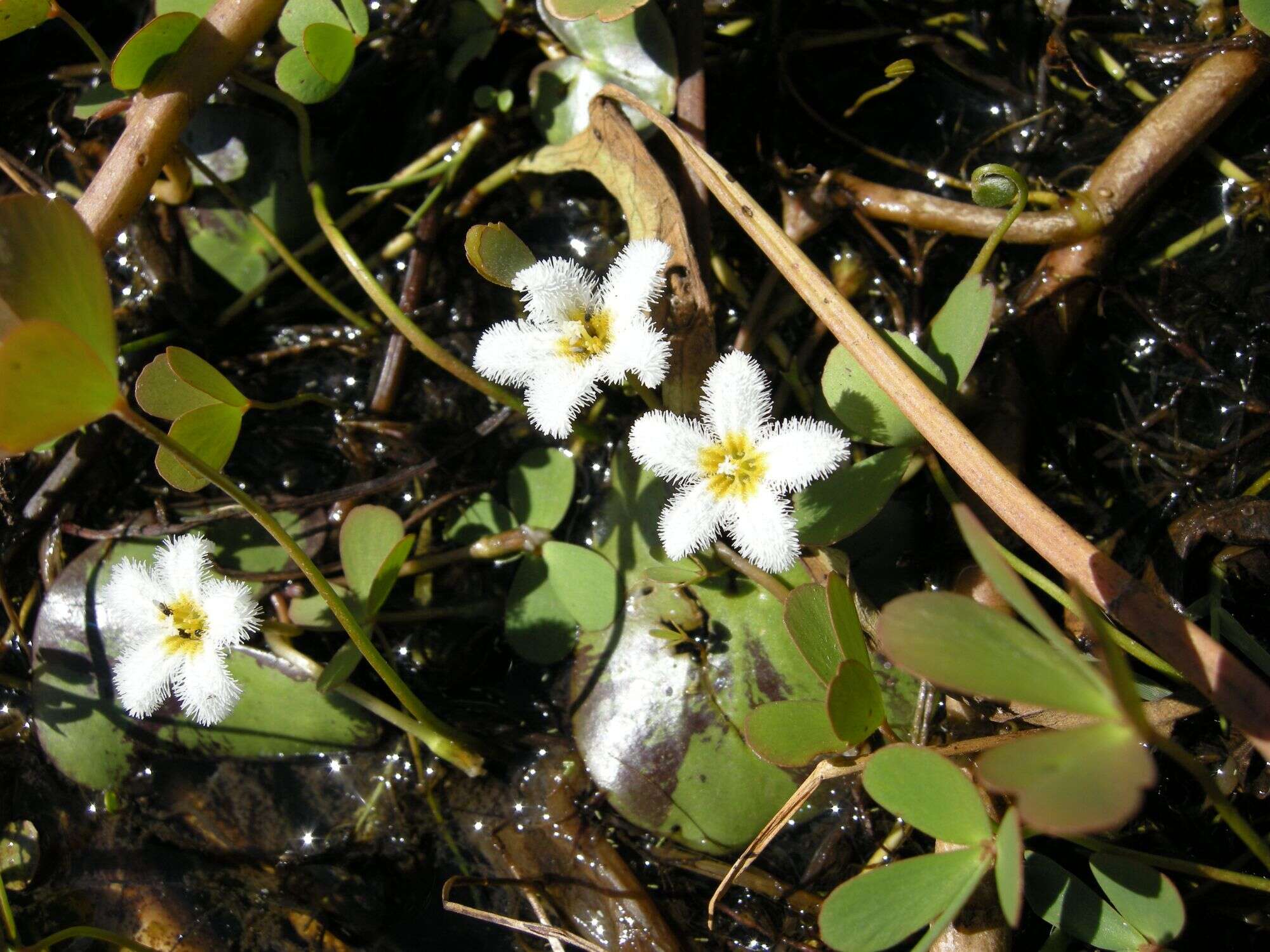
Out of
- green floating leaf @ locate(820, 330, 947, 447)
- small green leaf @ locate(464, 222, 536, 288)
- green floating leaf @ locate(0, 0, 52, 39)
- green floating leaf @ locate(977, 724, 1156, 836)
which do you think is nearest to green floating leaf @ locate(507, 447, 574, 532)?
small green leaf @ locate(464, 222, 536, 288)

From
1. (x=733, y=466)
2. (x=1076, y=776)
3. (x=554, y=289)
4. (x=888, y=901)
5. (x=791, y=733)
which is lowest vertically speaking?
(x=888, y=901)

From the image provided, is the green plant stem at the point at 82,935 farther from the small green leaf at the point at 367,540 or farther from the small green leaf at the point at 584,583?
the small green leaf at the point at 584,583

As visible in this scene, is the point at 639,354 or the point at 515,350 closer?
the point at 639,354

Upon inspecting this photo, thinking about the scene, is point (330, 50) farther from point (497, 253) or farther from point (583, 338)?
point (583, 338)

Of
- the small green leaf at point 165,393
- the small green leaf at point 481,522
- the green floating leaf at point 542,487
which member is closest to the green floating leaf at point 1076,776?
the green floating leaf at point 542,487

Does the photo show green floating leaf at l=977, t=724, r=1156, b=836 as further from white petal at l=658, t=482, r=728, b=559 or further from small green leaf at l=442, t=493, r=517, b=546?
small green leaf at l=442, t=493, r=517, b=546

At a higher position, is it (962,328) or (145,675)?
(962,328)

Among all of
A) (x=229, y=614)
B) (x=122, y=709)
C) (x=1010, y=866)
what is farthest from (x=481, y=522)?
(x=1010, y=866)
